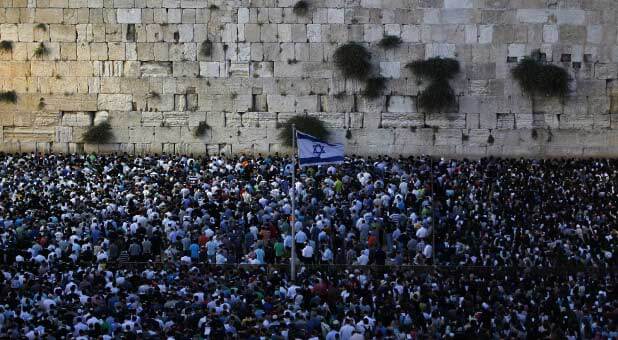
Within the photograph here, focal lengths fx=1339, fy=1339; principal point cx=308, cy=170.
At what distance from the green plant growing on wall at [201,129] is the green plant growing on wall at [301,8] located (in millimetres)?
3866

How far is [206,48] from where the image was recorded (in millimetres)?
35719

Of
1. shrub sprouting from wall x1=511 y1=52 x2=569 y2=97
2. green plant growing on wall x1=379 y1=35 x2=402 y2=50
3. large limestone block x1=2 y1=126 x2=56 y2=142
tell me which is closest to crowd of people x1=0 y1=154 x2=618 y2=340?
large limestone block x1=2 y1=126 x2=56 y2=142

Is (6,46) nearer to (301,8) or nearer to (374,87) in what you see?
(301,8)

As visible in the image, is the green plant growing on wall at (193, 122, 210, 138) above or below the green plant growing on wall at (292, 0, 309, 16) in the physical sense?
below

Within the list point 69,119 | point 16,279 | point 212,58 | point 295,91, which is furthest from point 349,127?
point 16,279

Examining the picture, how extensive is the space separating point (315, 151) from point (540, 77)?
9174 millimetres

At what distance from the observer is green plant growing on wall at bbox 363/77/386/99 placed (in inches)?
1398

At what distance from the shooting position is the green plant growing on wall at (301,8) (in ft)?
116

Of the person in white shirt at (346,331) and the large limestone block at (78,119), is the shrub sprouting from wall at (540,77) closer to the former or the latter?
the large limestone block at (78,119)

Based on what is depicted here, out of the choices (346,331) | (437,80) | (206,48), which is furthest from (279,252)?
(206,48)

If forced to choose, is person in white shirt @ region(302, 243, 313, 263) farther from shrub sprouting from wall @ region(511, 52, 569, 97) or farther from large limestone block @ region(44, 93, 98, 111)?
large limestone block @ region(44, 93, 98, 111)

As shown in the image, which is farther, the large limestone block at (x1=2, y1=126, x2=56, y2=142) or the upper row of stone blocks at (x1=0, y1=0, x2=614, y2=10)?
the large limestone block at (x1=2, y1=126, x2=56, y2=142)

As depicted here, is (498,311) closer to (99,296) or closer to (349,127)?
(99,296)

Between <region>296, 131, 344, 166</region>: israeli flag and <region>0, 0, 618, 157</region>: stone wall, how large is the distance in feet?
23.0
